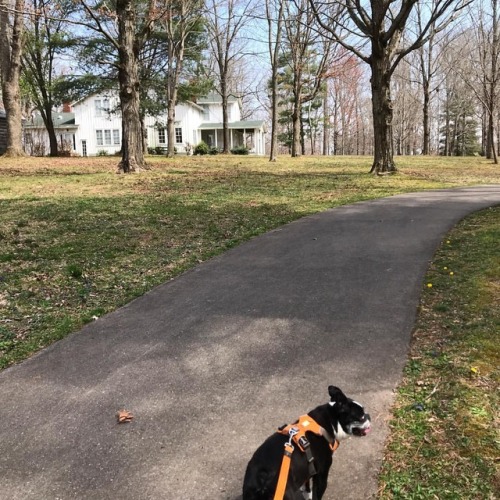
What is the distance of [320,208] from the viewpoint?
11.4 meters

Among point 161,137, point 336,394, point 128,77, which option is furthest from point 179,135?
point 336,394

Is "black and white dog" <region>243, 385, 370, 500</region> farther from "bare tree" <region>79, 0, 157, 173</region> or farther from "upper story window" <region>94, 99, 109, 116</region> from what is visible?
"upper story window" <region>94, 99, 109, 116</region>

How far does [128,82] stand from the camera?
16.5 m

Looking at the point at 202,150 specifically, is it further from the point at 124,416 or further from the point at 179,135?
the point at 124,416

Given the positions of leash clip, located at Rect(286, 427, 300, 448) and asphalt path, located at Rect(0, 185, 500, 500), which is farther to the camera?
asphalt path, located at Rect(0, 185, 500, 500)

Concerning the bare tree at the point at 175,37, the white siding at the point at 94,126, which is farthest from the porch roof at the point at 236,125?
the bare tree at the point at 175,37

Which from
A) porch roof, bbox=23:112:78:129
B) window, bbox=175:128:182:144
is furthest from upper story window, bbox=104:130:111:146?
window, bbox=175:128:182:144

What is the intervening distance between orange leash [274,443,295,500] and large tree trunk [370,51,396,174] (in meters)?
16.1

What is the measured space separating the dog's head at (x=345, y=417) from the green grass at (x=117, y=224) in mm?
3161

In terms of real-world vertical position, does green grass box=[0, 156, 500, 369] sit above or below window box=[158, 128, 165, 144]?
below

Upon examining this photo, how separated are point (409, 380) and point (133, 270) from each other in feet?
14.4

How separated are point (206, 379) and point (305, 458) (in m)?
1.69

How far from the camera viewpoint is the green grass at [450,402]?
2.80 meters

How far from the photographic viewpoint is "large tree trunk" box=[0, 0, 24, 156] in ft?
78.7
